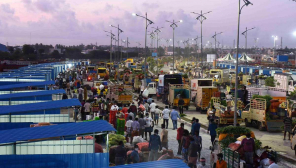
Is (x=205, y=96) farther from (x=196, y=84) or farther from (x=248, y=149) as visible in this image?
(x=248, y=149)

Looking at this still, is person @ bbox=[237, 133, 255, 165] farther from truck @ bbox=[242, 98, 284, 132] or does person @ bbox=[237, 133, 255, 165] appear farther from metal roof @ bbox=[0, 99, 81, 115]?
truck @ bbox=[242, 98, 284, 132]

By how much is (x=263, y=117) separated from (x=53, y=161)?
49.2 feet

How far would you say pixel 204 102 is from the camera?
30.6m

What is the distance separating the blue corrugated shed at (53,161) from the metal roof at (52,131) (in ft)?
2.00

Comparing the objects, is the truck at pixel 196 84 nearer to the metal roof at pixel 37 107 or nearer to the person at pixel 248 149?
the metal roof at pixel 37 107

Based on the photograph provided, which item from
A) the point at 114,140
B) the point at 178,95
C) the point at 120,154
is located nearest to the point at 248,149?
the point at 120,154

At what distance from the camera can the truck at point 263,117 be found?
22641 millimetres

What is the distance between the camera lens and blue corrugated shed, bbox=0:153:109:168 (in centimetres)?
1002

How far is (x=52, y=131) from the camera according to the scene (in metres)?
11.5

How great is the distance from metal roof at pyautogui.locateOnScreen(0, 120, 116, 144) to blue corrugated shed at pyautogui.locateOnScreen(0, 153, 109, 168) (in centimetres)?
61

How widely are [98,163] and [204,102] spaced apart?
20.4 m

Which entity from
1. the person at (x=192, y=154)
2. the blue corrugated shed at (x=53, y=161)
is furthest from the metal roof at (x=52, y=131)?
the person at (x=192, y=154)

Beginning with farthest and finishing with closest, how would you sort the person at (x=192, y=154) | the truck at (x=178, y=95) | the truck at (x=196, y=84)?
the truck at (x=196, y=84) < the truck at (x=178, y=95) < the person at (x=192, y=154)

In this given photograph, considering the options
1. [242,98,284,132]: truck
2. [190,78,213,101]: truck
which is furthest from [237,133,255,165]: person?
[190,78,213,101]: truck
